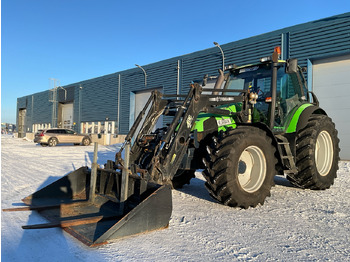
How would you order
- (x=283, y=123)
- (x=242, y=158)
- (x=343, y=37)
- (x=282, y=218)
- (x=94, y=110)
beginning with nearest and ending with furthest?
(x=282, y=218)
(x=242, y=158)
(x=283, y=123)
(x=343, y=37)
(x=94, y=110)

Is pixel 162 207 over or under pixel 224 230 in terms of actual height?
over

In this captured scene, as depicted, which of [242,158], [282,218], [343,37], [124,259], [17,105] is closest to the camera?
[124,259]

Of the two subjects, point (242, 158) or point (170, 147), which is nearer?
point (170, 147)

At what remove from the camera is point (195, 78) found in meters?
20.2

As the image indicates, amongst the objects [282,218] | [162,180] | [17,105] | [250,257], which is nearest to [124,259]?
[250,257]

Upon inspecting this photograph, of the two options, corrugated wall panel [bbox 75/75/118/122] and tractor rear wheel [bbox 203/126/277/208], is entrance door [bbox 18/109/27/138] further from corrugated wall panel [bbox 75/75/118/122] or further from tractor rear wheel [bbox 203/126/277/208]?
tractor rear wheel [bbox 203/126/277/208]

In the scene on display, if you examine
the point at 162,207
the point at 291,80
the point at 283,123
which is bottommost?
the point at 162,207

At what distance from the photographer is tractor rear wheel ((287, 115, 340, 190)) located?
6082mm

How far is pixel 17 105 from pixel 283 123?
54.7 meters

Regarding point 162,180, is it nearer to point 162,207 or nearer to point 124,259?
point 162,207

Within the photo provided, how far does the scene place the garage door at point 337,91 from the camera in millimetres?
13562

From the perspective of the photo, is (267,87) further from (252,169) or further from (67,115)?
(67,115)

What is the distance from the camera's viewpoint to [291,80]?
656 cm

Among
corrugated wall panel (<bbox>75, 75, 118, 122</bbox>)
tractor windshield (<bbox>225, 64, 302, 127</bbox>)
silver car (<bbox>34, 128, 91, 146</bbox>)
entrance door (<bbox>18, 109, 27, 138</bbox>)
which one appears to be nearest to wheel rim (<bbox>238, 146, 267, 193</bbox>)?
tractor windshield (<bbox>225, 64, 302, 127</bbox>)
